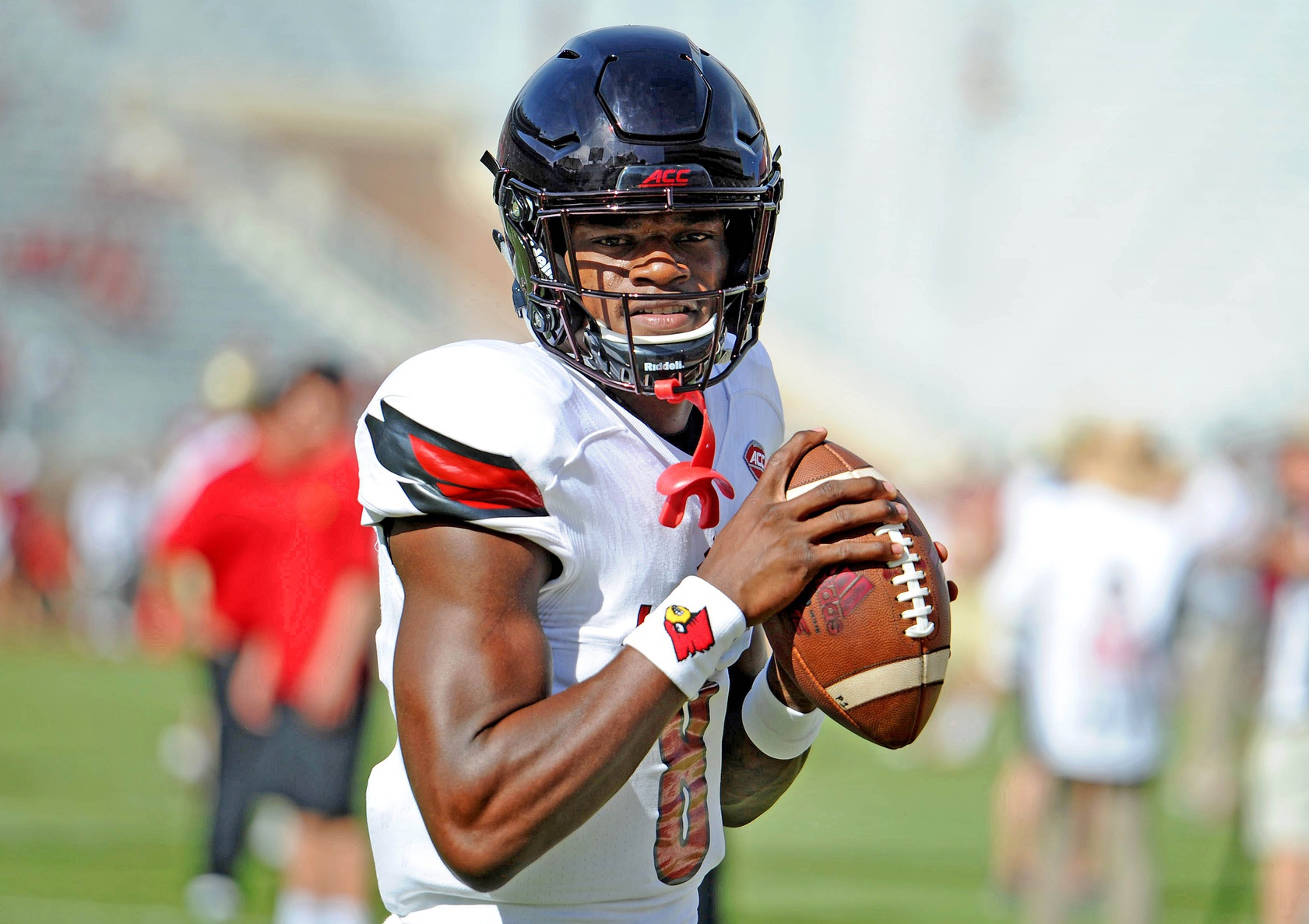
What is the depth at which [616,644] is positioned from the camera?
1.99 m

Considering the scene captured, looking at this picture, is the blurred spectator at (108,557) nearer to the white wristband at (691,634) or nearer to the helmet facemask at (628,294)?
the helmet facemask at (628,294)

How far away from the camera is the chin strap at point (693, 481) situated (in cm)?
199

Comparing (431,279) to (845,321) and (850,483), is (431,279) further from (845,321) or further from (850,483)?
(850,483)

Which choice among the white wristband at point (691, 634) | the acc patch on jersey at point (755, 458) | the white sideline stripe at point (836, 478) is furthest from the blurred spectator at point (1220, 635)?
the white wristband at point (691, 634)

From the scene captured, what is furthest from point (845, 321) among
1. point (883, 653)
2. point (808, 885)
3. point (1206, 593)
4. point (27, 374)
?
point (883, 653)

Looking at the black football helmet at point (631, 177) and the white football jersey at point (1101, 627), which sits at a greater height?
the black football helmet at point (631, 177)

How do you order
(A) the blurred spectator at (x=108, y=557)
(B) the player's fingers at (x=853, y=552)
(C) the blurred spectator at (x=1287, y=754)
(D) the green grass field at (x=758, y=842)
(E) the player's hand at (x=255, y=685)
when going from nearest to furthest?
(B) the player's fingers at (x=853, y=552) → (C) the blurred spectator at (x=1287, y=754) → (E) the player's hand at (x=255, y=685) → (D) the green grass field at (x=758, y=842) → (A) the blurred spectator at (x=108, y=557)

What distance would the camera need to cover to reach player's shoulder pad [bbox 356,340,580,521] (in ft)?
6.05

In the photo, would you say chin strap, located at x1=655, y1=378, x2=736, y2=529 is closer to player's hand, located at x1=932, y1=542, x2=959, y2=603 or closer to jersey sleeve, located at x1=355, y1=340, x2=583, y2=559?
jersey sleeve, located at x1=355, y1=340, x2=583, y2=559

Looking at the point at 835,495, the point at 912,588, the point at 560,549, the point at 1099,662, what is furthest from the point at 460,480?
the point at 1099,662

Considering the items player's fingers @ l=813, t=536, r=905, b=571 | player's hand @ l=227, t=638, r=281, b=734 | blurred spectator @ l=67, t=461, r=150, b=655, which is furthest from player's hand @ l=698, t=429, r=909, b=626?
blurred spectator @ l=67, t=461, r=150, b=655

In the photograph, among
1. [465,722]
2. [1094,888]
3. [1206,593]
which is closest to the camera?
[465,722]

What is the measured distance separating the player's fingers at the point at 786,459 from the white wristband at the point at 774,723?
A: 406mm

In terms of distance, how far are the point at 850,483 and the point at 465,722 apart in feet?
1.65
